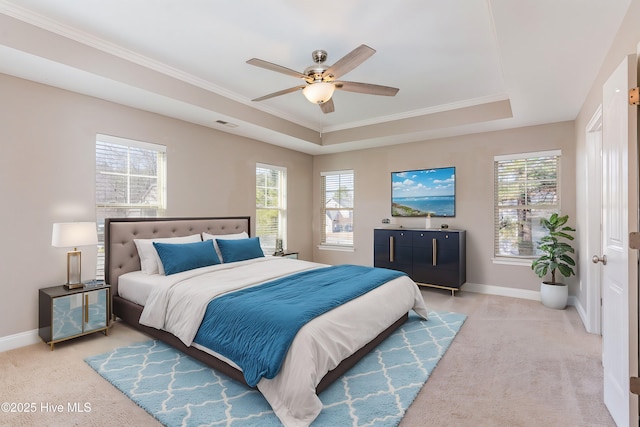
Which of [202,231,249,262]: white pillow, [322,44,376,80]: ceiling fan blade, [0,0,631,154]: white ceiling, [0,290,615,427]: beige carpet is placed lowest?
[0,290,615,427]: beige carpet

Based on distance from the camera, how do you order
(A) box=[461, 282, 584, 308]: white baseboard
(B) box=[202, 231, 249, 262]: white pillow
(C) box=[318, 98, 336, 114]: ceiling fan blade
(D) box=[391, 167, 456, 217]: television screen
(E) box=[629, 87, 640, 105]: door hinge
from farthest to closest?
(D) box=[391, 167, 456, 217]: television screen
(A) box=[461, 282, 584, 308]: white baseboard
(B) box=[202, 231, 249, 262]: white pillow
(C) box=[318, 98, 336, 114]: ceiling fan blade
(E) box=[629, 87, 640, 105]: door hinge

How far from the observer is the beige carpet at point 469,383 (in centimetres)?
205

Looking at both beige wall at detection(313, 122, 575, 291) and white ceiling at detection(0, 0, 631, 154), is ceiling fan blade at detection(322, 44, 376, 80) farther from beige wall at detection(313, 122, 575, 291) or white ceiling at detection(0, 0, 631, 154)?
beige wall at detection(313, 122, 575, 291)

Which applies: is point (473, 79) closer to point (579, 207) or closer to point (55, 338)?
point (579, 207)

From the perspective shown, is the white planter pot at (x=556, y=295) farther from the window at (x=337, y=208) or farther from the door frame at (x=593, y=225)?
the window at (x=337, y=208)

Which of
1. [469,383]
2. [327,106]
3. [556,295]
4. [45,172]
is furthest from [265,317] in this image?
[556,295]

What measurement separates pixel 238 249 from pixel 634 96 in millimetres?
3877

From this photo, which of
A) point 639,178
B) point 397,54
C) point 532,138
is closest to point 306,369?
point 639,178

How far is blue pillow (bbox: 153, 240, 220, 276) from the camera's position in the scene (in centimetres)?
355

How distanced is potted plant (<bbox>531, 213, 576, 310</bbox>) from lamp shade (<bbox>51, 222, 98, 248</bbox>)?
5167 millimetres

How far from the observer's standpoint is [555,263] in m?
4.18

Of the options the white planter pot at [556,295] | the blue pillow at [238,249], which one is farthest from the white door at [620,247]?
the blue pillow at [238,249]

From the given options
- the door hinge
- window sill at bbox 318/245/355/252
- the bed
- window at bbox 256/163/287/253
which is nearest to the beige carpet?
the bed

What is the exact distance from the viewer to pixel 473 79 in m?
3.80
